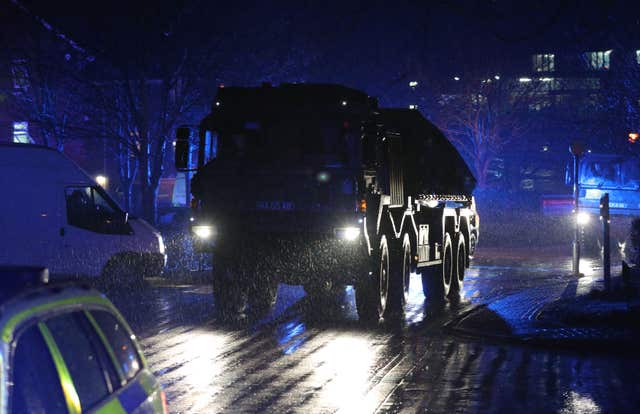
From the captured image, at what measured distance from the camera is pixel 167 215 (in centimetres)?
4806

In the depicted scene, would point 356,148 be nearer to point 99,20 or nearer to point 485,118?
point 99,20

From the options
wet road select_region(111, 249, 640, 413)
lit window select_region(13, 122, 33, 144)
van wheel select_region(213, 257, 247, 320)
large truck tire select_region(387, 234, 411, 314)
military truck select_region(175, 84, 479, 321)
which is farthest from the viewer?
lit window select_region(13, 122, 33, 144)

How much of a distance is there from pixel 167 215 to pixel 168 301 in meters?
28.9

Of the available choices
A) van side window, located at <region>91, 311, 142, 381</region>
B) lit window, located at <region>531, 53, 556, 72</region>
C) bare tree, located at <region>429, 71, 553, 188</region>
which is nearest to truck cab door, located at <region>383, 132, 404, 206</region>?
van side window, located at <region>91, 311, 142, 381</region>

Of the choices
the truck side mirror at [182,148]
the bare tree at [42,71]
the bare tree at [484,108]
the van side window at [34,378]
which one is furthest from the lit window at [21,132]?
the van side window at [34,378]

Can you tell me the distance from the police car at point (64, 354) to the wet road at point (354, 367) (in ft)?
15.7

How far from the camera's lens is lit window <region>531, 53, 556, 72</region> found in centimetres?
7675

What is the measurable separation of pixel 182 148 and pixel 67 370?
499 inches

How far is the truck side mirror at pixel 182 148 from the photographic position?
53.3 feet

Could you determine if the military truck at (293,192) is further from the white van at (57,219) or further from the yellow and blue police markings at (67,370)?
the yellow and blue police markings at (67,370)

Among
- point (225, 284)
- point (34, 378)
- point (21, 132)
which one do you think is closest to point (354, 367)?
point (225, 284)

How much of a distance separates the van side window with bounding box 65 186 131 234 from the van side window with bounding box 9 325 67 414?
15.6 m

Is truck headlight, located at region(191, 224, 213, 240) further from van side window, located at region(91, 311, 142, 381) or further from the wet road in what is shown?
van side window, located at region(91, 311, 142, 381)

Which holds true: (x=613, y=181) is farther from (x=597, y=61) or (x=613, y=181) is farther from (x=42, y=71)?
(x=597, y=61)
